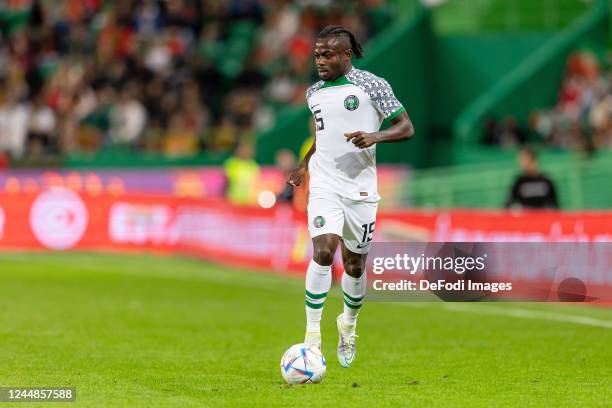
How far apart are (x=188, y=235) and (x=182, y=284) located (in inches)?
226

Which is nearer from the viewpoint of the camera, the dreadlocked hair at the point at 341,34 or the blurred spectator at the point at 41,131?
the dreadlocked hair at the point at 341,34

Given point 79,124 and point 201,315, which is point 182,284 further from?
point 79,124

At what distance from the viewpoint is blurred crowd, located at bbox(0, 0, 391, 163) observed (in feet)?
95.2

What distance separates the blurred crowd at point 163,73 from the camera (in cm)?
2902

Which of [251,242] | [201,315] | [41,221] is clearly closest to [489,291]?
→ [201,315]

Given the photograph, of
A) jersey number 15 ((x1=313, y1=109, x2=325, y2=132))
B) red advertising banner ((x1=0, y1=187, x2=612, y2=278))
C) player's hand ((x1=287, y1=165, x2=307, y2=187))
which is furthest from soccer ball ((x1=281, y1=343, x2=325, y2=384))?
red advertising banner ((x1=0, y1=187, x2=612, y2=278))

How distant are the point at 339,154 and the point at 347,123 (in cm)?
24

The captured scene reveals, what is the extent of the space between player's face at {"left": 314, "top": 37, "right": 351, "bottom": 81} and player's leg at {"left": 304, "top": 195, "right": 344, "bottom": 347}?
899 millimetres

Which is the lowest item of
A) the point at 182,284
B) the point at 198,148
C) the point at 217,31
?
the point at 182,284

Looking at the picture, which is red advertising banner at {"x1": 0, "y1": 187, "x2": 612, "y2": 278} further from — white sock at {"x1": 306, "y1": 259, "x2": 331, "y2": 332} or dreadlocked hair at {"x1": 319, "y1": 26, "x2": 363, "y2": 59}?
white sock at {"x1": 306, "y1": 259, "x2": 331, "y2": 332}

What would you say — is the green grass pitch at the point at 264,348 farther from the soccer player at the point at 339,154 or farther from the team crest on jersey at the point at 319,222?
the team crest on jersey at the point at 319,222

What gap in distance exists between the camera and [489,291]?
411 inches

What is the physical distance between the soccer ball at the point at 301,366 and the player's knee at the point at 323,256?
62cm

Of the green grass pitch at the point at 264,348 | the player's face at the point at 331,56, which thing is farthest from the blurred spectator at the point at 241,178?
the player's face at the point at 331,56
